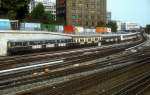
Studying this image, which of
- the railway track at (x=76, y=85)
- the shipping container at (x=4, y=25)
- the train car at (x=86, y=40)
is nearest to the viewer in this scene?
the railway track at (x=76, y=85)

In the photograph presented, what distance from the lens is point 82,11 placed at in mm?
165875

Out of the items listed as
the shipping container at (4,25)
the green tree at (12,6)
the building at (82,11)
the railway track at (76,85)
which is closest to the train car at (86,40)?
the green tree at (12,6)

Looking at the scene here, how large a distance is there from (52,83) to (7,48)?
22.7 m

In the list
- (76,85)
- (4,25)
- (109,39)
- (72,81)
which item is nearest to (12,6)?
(4,25)

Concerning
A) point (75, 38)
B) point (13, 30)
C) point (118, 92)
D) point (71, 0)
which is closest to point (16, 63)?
point (13, 30)

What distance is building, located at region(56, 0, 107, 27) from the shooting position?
158 metres

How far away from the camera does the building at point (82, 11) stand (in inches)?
6230

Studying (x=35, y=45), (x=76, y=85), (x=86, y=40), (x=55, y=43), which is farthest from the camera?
(x=86, y=40)

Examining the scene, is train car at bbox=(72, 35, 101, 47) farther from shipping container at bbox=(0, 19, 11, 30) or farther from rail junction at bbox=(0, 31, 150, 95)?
rail junction at bbox=(0, 31, 150, 95)

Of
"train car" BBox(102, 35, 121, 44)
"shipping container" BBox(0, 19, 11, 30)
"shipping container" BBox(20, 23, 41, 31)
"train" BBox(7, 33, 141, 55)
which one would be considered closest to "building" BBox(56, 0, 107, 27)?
"train car" BBox(102, 35, 121, 44)

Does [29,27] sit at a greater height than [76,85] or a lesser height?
greater

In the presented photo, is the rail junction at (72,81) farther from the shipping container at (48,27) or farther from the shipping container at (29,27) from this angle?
the shipping container at (48,27)

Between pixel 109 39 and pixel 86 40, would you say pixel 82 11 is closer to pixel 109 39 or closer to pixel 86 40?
pixel 109 39

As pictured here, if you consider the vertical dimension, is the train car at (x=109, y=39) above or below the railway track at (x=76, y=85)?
above
